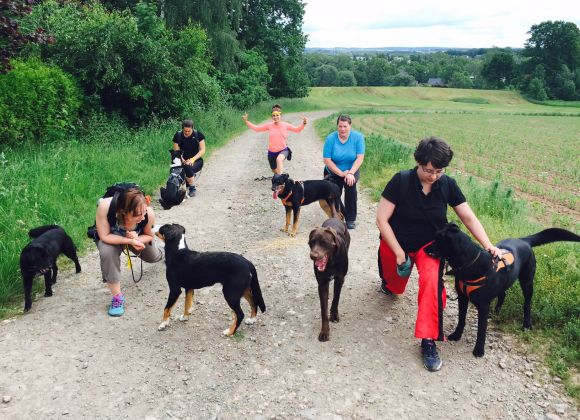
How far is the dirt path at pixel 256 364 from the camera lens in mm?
3203

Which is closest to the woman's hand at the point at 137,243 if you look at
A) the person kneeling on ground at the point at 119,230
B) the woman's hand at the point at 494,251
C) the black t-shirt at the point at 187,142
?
the person kneeling on ground at the point at 119,230

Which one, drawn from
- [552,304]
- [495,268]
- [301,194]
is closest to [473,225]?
[495,268]

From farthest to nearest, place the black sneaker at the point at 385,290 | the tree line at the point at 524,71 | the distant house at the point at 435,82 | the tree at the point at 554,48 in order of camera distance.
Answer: the distant house at the point at 435,82 < the tree at the point at 554,48 < the tree line at the point at 524,71 < the black sneaker at the point at 385,290

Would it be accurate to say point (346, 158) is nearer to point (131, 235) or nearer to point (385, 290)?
point (385, 290)

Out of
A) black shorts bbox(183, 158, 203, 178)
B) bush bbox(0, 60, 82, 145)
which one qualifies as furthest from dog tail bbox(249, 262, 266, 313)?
bush bbox(0, 60, 82, 145)

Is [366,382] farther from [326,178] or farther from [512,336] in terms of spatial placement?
[326,178]

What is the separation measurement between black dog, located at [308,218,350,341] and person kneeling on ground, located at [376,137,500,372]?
19.0 inches

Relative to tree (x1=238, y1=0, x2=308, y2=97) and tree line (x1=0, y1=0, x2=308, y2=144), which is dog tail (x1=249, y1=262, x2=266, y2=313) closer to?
tree line (x1=0, y1=0, x2=308, y2=144)

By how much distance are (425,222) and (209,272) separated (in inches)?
82.7

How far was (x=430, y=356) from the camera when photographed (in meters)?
3.67

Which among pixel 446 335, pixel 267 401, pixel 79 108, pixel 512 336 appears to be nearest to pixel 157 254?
pixel 267 401

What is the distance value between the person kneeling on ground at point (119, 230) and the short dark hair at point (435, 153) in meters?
2.79

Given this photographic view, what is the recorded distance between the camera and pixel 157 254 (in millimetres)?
5223

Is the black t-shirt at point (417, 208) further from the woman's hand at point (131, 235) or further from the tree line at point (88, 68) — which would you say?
the tree line at point (88, 68)
